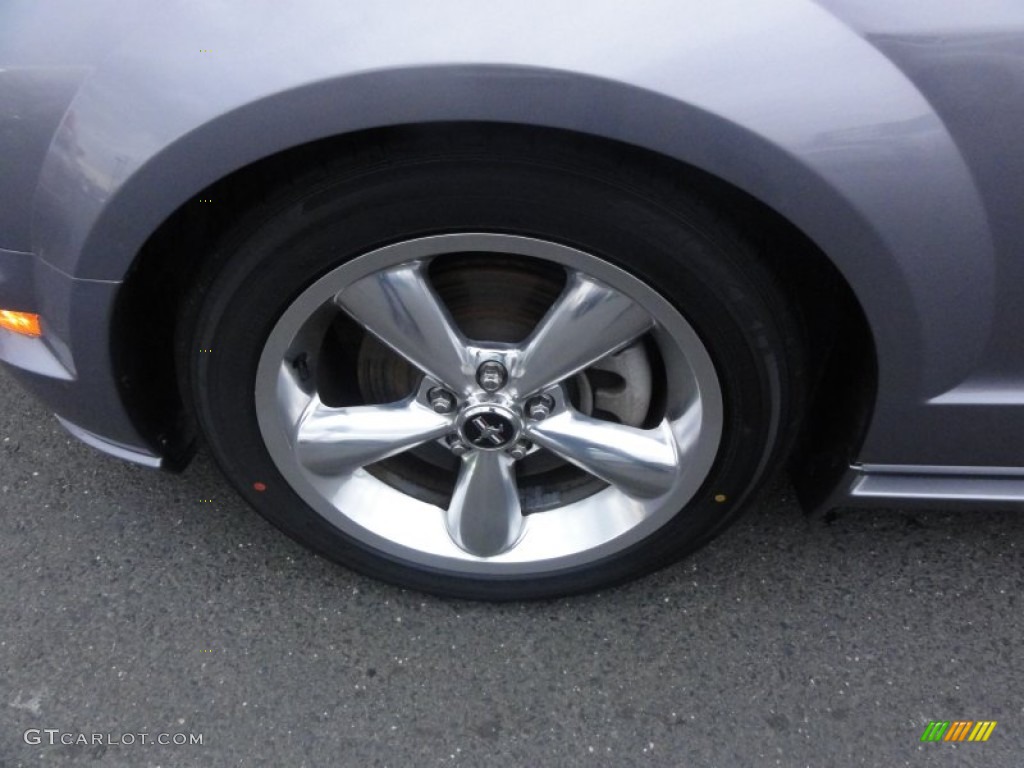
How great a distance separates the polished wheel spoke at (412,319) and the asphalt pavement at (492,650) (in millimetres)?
567

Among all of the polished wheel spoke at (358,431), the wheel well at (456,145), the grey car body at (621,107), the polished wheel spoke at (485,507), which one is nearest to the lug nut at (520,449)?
the polished wheel spoke at (485,507)

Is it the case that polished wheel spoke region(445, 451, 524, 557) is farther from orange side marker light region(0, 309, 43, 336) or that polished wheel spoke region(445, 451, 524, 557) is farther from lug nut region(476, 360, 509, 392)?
orange side marker light region(0, 309, 43, 336)

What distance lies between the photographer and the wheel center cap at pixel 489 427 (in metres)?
1.56

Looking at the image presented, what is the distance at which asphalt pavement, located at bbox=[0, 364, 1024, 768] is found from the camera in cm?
159

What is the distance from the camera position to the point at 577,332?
1.45m

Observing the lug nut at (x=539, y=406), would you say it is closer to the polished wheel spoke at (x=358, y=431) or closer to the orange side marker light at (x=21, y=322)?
the polished wheel spoke at (x=358, y=431)

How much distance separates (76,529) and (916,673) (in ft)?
5.76

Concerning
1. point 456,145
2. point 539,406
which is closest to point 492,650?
point 539,406

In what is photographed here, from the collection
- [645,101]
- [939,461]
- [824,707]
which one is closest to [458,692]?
[824,707]

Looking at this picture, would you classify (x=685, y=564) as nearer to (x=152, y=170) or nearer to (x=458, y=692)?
(x=458, y=692)

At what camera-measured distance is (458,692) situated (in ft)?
5.44

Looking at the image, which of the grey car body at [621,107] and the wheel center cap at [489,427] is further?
the wheel center cap at [489,427]

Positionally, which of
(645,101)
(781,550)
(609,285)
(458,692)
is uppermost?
(645,101)

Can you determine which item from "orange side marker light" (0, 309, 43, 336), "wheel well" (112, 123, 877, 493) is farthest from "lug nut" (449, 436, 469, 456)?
"orange side marker light" (0, 309, 43, 336)
